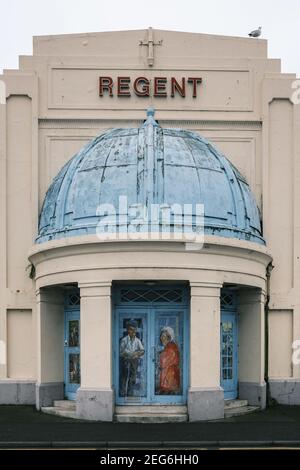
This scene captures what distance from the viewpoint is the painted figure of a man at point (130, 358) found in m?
23.8

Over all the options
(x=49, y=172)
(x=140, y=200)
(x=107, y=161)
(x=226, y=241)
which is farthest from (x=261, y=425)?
(x=49, y=172)

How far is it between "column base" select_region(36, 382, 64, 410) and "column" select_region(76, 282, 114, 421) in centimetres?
226

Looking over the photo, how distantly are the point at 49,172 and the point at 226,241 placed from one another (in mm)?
6642

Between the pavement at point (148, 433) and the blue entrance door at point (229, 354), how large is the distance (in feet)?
4.69

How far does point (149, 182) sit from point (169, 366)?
485 cm

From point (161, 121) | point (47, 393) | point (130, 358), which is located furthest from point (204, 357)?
point (161, 121)

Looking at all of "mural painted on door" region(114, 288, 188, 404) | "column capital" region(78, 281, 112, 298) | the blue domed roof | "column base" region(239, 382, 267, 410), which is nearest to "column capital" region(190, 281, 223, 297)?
"mural painted on door" region(114, 288, 188, 404)

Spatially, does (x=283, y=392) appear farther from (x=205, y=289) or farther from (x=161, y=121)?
(x=161, y=121)

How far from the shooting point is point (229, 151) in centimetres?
2767

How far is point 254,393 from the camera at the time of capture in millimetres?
25469

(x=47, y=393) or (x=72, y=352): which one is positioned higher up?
(x=72, y=352)

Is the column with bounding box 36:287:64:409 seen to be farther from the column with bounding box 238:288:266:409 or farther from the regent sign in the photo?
the regent sign

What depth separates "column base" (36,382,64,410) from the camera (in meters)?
25.0
